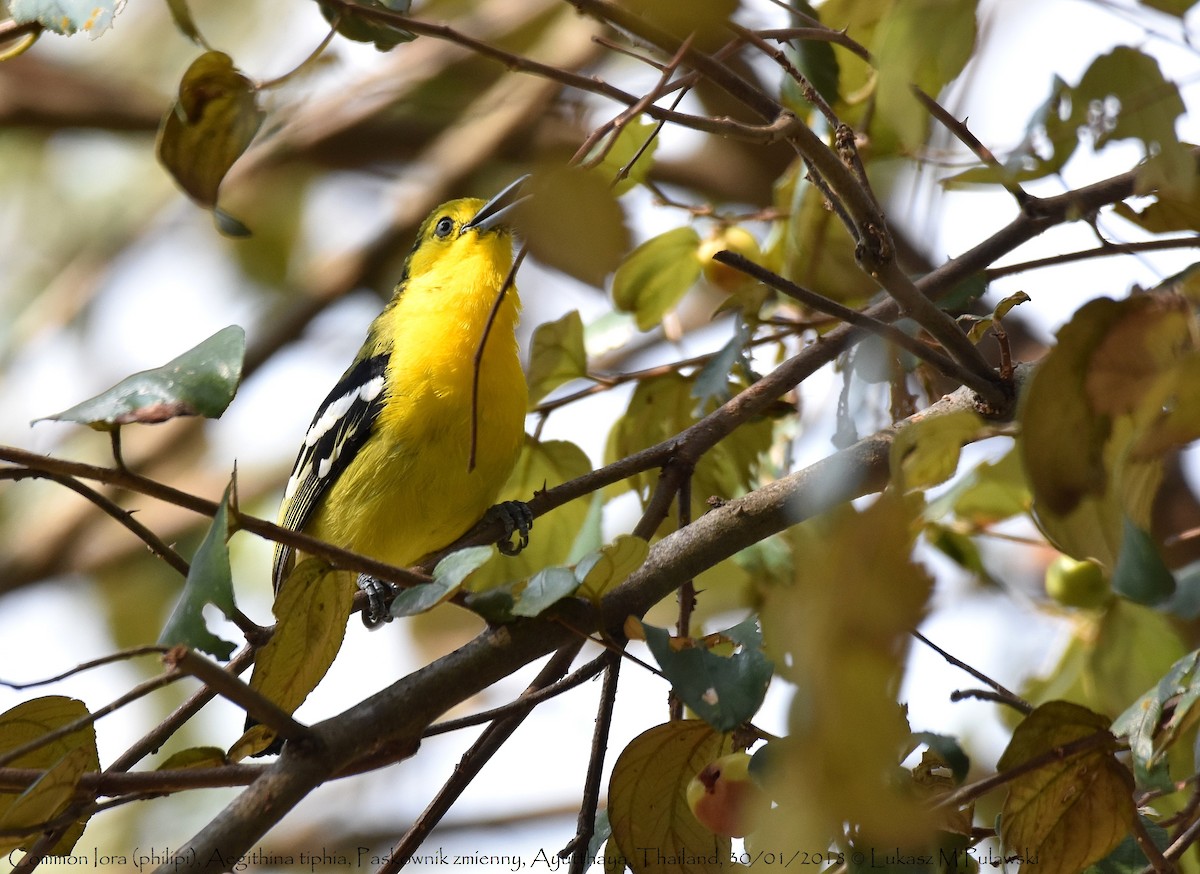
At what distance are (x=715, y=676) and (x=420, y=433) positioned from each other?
58.8 inches

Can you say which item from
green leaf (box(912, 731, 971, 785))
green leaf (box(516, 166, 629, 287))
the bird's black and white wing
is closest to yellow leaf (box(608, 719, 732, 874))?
green leaf (box(912, 731, 971, 785))

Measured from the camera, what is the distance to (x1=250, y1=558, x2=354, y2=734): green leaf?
1.48 meters

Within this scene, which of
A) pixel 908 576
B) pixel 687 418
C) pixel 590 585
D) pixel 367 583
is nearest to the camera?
pixel 908 576

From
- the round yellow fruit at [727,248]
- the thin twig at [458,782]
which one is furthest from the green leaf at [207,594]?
the round yellow fruit at [727,248]

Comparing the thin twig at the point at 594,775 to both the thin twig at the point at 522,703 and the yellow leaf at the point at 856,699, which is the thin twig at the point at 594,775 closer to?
the thin twig at the point at 522,703

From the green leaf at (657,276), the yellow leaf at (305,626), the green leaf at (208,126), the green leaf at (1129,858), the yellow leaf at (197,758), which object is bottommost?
the green leaf at (1129,858)

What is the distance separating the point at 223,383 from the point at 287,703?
54 centimetres

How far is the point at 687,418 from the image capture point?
7.97ft

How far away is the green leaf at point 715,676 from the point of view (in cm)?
133

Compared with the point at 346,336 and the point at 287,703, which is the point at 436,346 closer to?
the point at 287,703

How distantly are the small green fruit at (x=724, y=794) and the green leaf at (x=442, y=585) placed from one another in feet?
1.30

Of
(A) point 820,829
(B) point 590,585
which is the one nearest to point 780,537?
(B) point 590,585

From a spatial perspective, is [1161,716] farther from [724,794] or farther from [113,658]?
[113,658]

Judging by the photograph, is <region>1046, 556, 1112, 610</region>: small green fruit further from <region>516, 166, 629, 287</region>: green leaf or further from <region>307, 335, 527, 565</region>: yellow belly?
<region>516, 166, 629, 287</region>: green leaf
